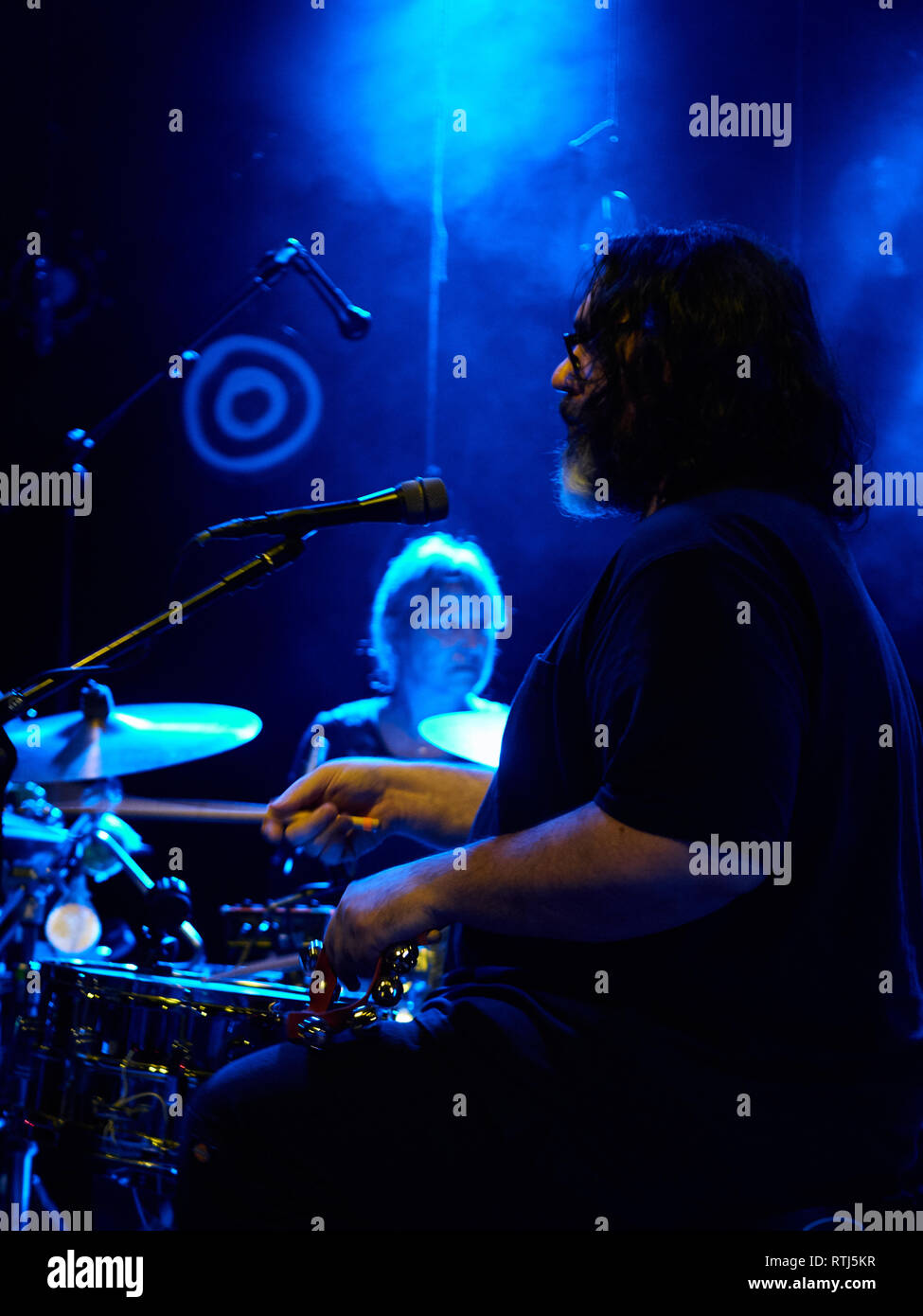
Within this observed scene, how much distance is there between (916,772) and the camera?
4.11ft

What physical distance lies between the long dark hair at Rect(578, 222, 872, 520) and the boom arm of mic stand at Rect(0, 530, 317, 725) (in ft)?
1.53

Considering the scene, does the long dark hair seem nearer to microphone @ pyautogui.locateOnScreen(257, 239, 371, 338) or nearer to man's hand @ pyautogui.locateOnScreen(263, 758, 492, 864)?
man's hand @ pyautogui.locateOnScreen(263, 758, 492, 864)

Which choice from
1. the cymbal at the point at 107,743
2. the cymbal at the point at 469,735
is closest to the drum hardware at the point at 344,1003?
the cymbal at the point at 469,735

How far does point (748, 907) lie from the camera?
1122mm

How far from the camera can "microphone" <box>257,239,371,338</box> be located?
11.5 feet

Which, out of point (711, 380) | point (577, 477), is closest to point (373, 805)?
point (577, 477)

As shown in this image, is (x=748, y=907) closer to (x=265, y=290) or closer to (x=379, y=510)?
(x=379, y=510)

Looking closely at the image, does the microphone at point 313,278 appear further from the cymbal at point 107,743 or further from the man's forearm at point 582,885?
the man's forearm at point 582,885

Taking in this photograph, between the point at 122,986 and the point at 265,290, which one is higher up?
Answer: the point at 265,290

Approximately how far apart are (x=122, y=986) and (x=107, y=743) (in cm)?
137

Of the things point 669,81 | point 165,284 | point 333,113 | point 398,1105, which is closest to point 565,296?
point 669,81

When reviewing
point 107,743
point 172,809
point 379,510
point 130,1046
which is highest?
point 379,510

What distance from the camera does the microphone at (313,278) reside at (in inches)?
137
